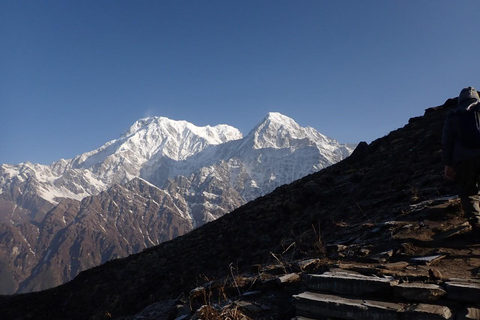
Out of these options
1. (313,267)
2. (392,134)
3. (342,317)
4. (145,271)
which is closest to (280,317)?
(342,317)

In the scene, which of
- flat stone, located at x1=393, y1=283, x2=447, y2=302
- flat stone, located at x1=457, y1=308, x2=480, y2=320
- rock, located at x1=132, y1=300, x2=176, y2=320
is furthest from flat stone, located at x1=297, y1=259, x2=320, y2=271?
rock, located at x1=132, y1=300, x2=176, y2=320

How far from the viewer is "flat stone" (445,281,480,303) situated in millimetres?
3922

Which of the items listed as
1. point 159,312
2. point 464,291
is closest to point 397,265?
point 464,291

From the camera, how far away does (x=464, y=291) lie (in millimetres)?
4016

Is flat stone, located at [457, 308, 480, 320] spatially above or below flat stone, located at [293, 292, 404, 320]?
below

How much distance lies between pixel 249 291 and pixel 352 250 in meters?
2.57

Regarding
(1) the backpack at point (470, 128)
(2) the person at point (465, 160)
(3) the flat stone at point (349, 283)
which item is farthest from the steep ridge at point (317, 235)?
(1) the backpack at point (470, 128)

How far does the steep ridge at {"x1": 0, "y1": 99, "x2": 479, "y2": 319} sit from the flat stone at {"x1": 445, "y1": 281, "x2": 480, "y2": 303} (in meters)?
0.77

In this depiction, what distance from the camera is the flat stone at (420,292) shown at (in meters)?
4.16

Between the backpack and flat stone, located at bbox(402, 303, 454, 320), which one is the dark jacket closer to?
the backpack

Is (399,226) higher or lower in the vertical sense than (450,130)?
lower

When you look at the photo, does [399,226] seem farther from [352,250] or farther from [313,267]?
[313,267]

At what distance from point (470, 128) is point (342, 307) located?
494 centimetres

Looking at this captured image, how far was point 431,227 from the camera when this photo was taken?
23.4 ft
